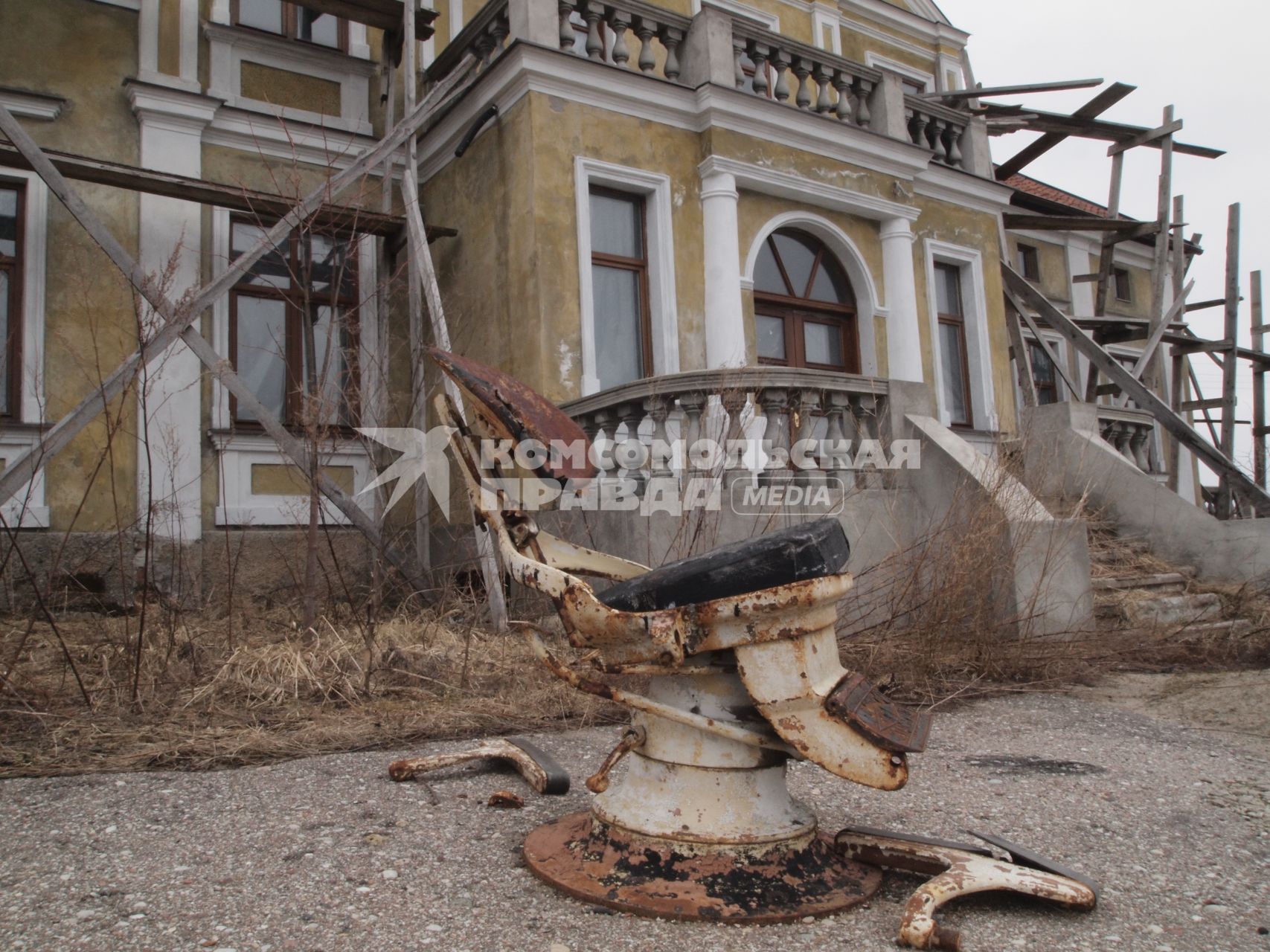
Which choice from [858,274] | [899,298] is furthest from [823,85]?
[899,298]

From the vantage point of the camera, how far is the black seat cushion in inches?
76.3

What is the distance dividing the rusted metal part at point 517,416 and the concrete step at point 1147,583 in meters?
5.69

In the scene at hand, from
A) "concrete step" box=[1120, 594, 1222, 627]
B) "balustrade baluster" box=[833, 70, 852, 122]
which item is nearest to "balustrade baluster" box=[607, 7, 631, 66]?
"balustrade baluster" box=[833, 70, 852, 122]

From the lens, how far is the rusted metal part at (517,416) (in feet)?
6.97

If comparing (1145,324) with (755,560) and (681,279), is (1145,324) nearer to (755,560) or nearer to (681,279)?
(681,279)

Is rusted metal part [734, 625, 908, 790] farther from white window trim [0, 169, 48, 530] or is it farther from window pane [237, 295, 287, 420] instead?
window pane [237, 295, 287, 420]

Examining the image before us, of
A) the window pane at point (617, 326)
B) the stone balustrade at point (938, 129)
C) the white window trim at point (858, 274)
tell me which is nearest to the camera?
the window pane at point (617, 326)

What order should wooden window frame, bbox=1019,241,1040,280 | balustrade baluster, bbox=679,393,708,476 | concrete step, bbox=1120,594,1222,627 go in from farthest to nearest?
wooden window frame, bbox=1019,241,1040,280 → concrete step, bbox=1120,594,1222,627 → balustrade baluster, bbox=679,393,708,476

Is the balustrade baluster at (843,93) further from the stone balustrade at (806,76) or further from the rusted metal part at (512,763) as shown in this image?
the rusted metal part at (512,763)

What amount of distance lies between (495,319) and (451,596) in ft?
9.51

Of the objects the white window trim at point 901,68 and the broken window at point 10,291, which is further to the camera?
the white window trim at point 901,68

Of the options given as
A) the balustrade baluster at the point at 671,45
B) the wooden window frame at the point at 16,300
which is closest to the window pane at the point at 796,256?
the balustrade baluster at the point at 671,45

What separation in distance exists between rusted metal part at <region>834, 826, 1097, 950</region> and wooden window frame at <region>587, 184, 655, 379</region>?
6.25 metres

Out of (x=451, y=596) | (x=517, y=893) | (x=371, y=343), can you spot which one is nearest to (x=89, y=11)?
(x=371, y=343)
